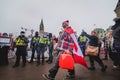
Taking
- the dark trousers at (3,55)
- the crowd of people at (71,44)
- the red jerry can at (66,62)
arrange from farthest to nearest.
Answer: the dark trousers at (3,55) < the crowd of people at (71,44) < the red jerry can at (66,62)

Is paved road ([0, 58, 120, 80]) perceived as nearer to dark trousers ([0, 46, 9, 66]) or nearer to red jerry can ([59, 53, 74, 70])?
red jerry can ([59, 53, 74, 70])

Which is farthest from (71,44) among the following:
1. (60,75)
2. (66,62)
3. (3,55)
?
(3,55)

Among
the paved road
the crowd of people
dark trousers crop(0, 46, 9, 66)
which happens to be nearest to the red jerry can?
the crowd of people

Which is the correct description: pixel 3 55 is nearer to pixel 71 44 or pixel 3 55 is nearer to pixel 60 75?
pixel 60 75

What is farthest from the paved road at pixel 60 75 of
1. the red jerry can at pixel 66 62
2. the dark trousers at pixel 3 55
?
the dark trousers at pixel 3 55

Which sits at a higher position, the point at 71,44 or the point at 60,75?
the point at 71,44

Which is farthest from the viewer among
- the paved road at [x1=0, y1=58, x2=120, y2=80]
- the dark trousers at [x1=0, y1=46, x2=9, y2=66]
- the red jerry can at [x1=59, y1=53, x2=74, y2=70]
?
the dark trousers at [x1=0, y1=46, x2=9, y2=66]

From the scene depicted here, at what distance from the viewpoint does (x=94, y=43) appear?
24.3ft

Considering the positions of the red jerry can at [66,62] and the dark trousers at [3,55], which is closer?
the red jerry can at [66,62]

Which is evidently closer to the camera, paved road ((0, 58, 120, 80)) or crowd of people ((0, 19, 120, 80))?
crowd of people ((0, 19, 120, 80))

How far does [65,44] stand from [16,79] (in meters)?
2.14

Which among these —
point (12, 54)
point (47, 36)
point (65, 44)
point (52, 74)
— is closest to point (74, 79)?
point (52, 74)

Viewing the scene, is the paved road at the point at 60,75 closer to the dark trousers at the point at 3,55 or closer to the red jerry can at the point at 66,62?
the red jerry can at the point at 66,62

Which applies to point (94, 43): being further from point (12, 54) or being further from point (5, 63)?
point (12, 54)
